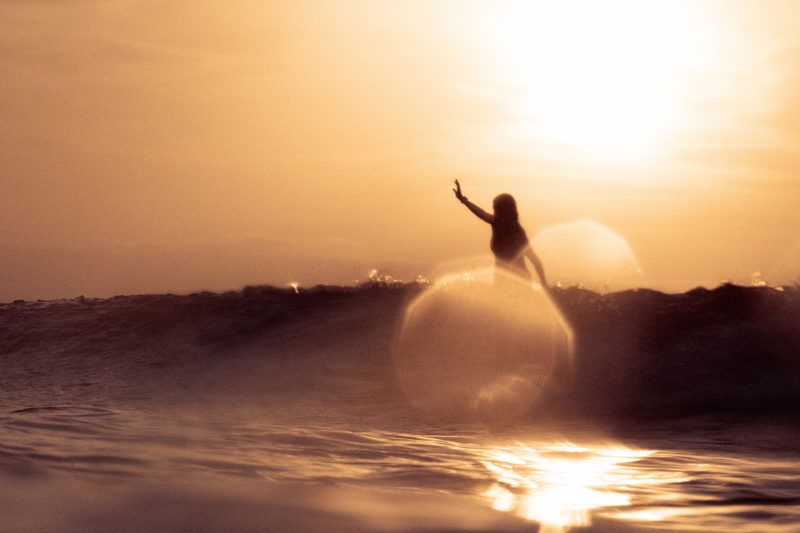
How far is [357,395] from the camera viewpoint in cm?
987

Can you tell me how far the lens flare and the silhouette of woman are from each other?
6.6 inches

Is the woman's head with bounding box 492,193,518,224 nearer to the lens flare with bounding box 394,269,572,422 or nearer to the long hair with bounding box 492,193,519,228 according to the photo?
the long hair with bounding box 492,193,519,228

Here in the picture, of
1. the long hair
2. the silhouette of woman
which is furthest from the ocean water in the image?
the long hair

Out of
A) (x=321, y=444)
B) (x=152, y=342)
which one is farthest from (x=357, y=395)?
(x=152, y=342)

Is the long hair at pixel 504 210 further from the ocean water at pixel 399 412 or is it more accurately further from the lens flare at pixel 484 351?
the ocean water at pixel 399 412

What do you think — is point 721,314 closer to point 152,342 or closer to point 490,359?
point 490,359

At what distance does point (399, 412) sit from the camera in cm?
906

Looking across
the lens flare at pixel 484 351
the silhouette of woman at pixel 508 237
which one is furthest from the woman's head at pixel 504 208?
the lens flare at pixel 484 351

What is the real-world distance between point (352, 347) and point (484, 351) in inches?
81.2

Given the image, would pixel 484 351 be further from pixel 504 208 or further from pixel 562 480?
pixel 562 480

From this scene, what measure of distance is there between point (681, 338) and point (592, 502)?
805 centimetres

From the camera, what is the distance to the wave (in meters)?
10.1

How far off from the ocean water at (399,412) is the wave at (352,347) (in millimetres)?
42

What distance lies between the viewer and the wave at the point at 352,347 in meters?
10.1
